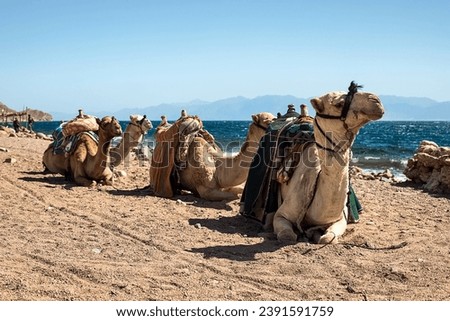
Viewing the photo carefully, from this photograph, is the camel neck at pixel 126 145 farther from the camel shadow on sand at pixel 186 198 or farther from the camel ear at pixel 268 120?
the camel ear at pixel 268 120

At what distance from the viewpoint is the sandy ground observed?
445 centimetres

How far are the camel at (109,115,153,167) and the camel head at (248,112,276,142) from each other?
241 centimetres

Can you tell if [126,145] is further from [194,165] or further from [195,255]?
[195,255]

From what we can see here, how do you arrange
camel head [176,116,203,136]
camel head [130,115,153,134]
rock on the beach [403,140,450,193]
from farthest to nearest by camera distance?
rock on the beach [403,140,450,193] → camel head [130,115,153,134] → camel head [176,116,203,136]

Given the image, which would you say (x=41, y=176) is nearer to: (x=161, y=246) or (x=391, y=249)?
(x=161, y=246)

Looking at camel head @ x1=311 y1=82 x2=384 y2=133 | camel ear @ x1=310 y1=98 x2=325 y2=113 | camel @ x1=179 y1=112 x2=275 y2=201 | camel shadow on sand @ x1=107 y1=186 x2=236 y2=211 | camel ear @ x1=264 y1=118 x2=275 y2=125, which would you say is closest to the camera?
camel head @ x1=311 y1=82 x2=384 y2=133

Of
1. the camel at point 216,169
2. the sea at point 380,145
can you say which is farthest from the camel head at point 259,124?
the sea at point 380,145

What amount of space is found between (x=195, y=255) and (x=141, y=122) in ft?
16.3

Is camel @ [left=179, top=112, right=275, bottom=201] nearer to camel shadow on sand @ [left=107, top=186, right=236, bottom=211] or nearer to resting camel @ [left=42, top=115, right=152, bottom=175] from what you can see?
camel shadow on sand @ [left=107, top=186, right=236, bottom=211]

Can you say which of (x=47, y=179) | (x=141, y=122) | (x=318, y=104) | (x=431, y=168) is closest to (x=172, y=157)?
(x=141, y=122)

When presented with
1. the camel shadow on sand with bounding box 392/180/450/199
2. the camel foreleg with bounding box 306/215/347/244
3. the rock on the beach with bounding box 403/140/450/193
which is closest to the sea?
the camel shadow on sand with bounding box 392/180/450/199

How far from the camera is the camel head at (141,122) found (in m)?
10.0

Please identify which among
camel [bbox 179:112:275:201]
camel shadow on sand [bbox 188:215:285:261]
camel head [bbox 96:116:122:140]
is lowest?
camel shadow on sand [bbox 188:215:285:261]
